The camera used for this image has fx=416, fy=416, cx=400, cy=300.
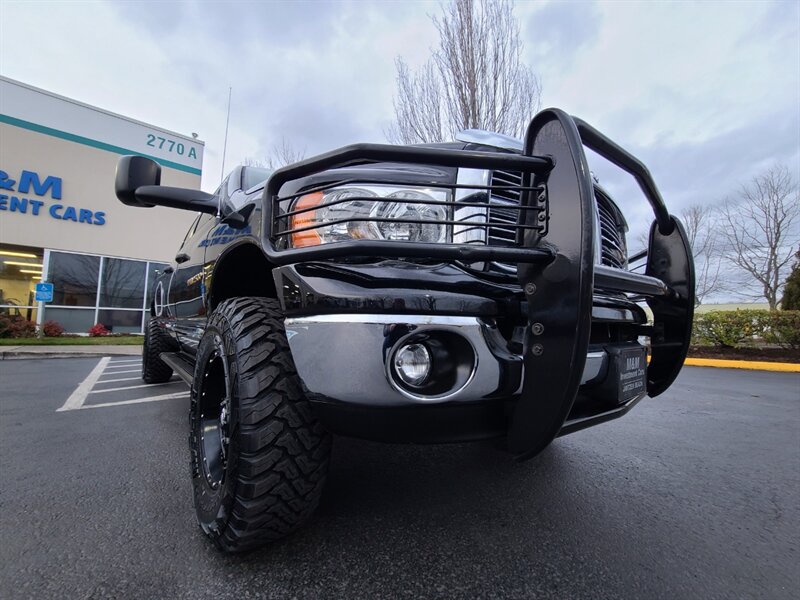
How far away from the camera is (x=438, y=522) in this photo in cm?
174

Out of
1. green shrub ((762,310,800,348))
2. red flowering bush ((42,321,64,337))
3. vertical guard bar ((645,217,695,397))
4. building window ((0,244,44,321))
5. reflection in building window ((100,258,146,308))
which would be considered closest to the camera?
vertical guard bar ((645,217,695,397))

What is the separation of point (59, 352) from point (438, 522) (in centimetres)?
1058

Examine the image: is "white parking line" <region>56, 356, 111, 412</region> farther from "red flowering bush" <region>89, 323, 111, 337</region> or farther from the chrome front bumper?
"red flowering bush" <region>89, 323, 111, 337</region>

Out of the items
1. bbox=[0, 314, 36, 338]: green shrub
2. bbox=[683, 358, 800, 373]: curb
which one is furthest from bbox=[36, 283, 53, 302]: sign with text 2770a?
bbox=[683, 358, 800, 373]: curb

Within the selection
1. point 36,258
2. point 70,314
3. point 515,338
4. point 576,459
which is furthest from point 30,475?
point 36,258

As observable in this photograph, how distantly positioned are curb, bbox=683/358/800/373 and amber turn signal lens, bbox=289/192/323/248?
921cm

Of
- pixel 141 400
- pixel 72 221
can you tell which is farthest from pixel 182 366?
pixel 72 221

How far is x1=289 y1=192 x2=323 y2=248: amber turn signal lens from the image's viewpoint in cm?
140

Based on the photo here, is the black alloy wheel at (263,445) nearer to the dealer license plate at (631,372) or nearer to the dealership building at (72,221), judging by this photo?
the dealer license plate at (631,372)

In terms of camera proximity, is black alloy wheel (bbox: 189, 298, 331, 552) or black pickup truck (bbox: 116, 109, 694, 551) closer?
black pickup truck (bbox: 116, 109, 694, 551)

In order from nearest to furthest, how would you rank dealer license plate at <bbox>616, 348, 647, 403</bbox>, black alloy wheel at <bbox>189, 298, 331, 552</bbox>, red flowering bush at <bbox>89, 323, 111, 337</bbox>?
black alloy wheel at <bbox>189, 298, 331, 552</bbox>
dealer license plate at <bbox>616, 348, 647, 403</bbox>
red flowering bush at <bbox>89, 323, 111, 337</bbox>

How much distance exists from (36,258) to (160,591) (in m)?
16.5

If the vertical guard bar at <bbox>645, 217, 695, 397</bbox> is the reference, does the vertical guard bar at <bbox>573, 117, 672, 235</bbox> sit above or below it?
above

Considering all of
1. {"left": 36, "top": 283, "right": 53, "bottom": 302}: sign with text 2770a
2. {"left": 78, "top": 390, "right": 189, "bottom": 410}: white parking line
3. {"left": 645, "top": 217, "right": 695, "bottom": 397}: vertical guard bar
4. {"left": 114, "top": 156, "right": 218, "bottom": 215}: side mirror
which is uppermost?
{"left": 114, "top": 156, "right": 218, "bottom": 215}: side mirror
